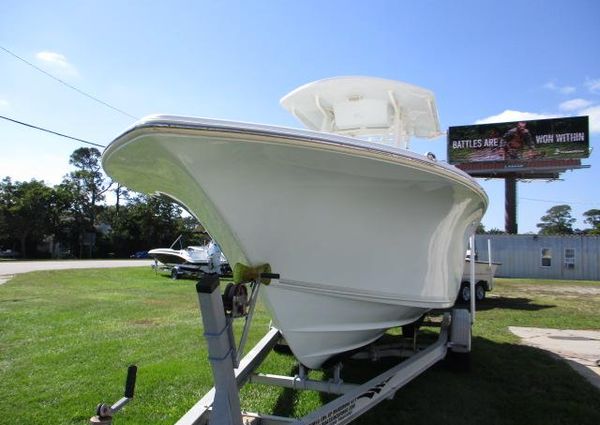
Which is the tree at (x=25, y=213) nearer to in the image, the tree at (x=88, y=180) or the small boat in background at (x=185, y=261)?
the tree at (x=88, y=180)

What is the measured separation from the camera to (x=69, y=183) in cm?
5409

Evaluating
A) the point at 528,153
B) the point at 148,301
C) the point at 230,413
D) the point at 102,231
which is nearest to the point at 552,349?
the point at 230,413

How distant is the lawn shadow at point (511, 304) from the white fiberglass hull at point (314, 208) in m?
8.00

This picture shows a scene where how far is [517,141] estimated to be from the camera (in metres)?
30.3

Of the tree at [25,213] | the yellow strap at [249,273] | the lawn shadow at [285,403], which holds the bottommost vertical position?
the lawn shadow at [285,403]

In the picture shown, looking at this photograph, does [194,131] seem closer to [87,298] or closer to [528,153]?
[87,298]

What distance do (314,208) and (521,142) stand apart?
30453mm

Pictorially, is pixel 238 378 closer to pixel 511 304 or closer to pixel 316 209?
pixel 316 209

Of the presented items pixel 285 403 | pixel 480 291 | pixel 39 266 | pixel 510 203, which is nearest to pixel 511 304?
pixel 480 291

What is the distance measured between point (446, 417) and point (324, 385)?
1.06 m

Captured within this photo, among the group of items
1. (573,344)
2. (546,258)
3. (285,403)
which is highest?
(546,258)

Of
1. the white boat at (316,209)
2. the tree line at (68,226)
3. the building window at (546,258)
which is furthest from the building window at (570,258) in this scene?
the tree line at (68,226)

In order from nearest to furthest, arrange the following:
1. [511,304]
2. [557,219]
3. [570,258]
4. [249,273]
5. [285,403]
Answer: [249,273]
[285,403]
[511,304]
[570,258]
[557,219]

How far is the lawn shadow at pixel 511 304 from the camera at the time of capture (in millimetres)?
11125
